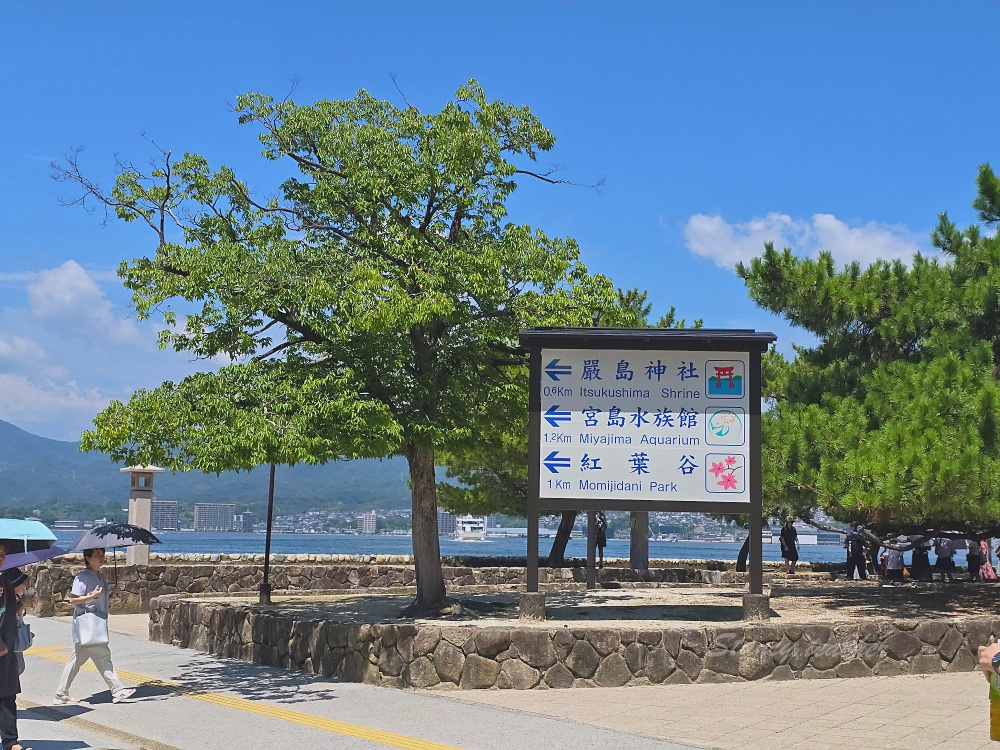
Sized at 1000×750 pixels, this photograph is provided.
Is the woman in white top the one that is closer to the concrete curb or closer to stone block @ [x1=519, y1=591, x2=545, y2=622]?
the concrete curb

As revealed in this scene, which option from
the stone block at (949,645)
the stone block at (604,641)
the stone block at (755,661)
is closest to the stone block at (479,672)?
the stone block at (604,641)

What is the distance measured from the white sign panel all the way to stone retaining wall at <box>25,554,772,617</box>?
809cm

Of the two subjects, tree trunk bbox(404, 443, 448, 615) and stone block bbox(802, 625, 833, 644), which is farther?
tree trunk bbox(404, 443, 448, 615)

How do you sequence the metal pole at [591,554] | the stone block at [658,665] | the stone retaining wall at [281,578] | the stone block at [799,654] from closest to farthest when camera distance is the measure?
the stone block at [658,665]
the stone block at [799,654]
the metal pole at [591,554]
the stone retaining wall at [281,578]

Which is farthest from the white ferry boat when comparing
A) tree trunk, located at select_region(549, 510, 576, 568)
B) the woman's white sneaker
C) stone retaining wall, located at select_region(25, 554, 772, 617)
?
the woman's white sneaker

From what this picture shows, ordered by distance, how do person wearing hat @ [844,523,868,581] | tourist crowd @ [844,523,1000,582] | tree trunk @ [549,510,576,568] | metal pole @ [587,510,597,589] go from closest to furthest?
metal pole @ [587,510,597,589] → tourist crowd @ [844,523,1000,582] → person wearing hat @ [844,523,868,581] → tree trunk @ [549,510,576,568]

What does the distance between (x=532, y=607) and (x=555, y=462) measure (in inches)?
72.2

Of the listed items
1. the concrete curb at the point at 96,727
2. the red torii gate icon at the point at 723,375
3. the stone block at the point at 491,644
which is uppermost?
the red torii gate icon at the point at 723,375

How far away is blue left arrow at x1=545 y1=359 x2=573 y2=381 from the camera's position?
12.9 metres

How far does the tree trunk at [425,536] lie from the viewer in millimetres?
14375

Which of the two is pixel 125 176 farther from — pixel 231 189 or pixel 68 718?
pixel 68 718

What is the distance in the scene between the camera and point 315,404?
1175 centimetres

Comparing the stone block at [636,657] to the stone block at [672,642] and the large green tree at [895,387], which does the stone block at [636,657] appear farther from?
the large green tree at [895,387]

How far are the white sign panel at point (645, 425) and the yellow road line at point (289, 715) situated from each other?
14.2ft
